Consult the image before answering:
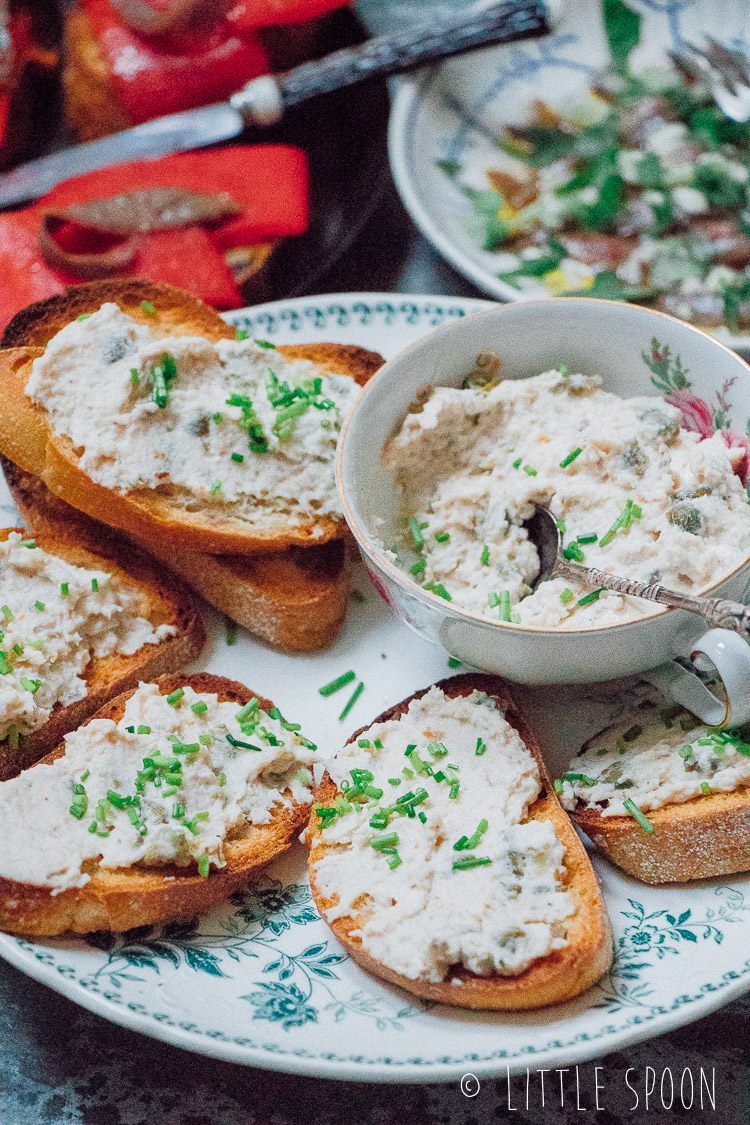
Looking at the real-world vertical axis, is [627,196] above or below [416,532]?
below

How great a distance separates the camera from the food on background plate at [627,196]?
306 cm

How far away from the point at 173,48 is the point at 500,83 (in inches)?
43.2

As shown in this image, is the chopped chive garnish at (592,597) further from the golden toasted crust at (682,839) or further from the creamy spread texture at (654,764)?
the golden toasted crust at (682,839)

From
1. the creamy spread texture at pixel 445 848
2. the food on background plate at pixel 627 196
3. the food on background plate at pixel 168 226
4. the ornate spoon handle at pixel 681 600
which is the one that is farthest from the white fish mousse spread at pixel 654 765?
the food on background plate at pixel 168 226

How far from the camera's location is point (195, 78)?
133 inches

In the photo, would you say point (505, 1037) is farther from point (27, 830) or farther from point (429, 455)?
point (429, 455)

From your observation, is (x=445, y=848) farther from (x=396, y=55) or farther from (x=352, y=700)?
(x=396, y=55)

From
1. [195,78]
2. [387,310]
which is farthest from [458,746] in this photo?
[195,78]

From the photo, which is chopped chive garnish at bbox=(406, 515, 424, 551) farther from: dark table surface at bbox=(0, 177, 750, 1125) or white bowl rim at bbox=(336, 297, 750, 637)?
dark table surface at bbox=(0, 177, 750, 1125)

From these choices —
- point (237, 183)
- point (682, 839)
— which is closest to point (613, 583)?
point (682, 839)

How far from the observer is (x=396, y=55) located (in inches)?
129

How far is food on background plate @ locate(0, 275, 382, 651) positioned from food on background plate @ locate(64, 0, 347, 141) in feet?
3.71

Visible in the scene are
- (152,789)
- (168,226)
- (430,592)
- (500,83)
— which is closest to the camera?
(152,789)

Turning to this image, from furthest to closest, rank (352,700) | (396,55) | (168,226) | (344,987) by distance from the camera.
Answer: (396,55)
(168,226)
(352,700)
(344,987)
